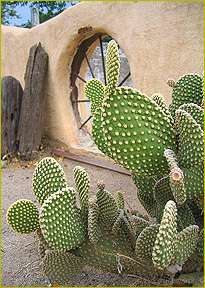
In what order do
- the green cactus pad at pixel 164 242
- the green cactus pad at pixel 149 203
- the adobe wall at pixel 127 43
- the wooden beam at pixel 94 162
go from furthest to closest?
the wooden beam at pixel 94 162 → the adobe wall at pixel 127 43 → the green cactus pad at pixel 149 203 → the green cactus pad at pixel 164 242

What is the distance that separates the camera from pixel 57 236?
40.4 inches

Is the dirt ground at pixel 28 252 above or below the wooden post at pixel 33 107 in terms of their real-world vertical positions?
below

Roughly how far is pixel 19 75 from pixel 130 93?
13.6 feet

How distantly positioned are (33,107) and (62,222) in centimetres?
311

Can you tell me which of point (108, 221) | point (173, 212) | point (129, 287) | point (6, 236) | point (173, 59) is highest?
point (173, 59)

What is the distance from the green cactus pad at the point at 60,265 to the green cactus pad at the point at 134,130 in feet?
1.68

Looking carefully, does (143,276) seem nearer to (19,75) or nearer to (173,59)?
(173,59)

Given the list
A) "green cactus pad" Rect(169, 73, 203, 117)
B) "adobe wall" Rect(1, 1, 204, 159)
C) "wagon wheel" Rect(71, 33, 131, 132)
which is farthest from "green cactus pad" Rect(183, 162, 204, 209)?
"wagon wheel" Rect(71, 33, 131, 132)

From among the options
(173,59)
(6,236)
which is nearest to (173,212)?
(6,236)

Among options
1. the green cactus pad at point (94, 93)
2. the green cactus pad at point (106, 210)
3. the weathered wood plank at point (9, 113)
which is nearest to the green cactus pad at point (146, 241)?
the green cactus pad at point (106, 210)

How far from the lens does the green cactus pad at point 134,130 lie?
3.01ft

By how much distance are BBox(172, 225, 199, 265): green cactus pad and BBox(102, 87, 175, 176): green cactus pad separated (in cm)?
26

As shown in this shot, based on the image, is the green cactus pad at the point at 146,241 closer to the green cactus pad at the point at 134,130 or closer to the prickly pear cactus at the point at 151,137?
the prickly pear cactus at the point at 151,137

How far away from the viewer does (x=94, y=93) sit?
4.60ft
